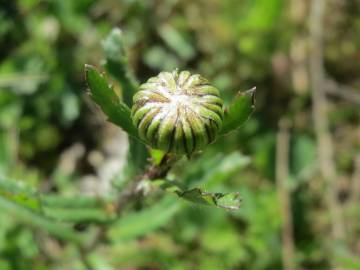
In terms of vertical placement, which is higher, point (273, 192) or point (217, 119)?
point (273, 192)

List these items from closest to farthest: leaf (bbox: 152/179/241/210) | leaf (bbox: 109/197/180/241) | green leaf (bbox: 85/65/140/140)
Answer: leaf (bbox: 152/179/241/210) → green leaf (bbox: 85/65/140/140) → leaf (bbox: 109/197/180/241)

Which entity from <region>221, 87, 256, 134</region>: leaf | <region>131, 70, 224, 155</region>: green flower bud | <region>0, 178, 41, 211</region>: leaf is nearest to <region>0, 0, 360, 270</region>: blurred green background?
<region>0, 178, 41, 211</region>: leaf

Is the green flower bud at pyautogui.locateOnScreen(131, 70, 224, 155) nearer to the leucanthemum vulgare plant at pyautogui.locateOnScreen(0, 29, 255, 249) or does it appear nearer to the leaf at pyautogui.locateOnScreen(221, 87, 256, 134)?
the leucanthemum vulgare plant at pyautogui.locateOnScreen(0, 29, 255, 249)

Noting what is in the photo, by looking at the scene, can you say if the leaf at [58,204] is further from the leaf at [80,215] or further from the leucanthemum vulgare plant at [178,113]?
the leucanthemum vulgare plant at [178,113]

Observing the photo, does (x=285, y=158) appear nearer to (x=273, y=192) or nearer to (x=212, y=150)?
(x=273, y=192)

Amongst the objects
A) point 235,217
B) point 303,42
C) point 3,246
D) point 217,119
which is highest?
point 303,42

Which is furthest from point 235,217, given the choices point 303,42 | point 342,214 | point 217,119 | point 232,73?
point 217,119
